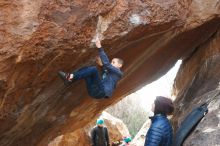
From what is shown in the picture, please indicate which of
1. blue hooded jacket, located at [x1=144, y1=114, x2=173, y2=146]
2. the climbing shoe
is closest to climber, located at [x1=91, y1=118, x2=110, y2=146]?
the climbing shoe

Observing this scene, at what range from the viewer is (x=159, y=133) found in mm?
7309

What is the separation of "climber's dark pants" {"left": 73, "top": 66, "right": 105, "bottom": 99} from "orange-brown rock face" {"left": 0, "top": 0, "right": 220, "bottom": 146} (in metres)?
0.34

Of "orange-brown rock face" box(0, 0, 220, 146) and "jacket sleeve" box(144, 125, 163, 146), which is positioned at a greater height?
"orange-brown rock face" box(0, 0, 220, 146)

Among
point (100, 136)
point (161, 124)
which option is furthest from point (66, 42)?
point (100, 136)

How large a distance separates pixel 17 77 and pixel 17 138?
8.46ft

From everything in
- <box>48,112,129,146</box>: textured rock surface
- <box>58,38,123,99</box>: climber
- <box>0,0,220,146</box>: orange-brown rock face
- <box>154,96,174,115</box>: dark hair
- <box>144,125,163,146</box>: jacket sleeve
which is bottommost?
<box>144,125,163,146</box>: jacket sleeve

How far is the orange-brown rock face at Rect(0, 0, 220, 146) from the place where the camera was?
7.39m

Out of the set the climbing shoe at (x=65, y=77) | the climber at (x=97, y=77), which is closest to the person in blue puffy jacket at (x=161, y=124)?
the climber at (x=97, y=77)

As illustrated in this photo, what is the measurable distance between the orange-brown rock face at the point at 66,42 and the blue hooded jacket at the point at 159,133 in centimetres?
186

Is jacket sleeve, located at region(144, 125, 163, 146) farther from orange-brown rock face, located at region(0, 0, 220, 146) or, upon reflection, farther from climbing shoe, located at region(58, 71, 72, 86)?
orange-brown rock face, located at region(0, 0, 220, 146)

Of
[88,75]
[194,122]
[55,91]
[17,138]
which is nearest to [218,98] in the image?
[194,122]

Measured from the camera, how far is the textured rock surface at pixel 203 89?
768 cm

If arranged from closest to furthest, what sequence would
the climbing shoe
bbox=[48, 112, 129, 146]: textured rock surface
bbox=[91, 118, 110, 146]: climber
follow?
the climbing shoe
bbox=[91, 118, 110, 146]: climber
bbox=[48, 112, 129, 146]: textured rock surface

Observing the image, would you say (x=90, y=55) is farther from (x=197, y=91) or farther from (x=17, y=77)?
(x=197, y=91)
